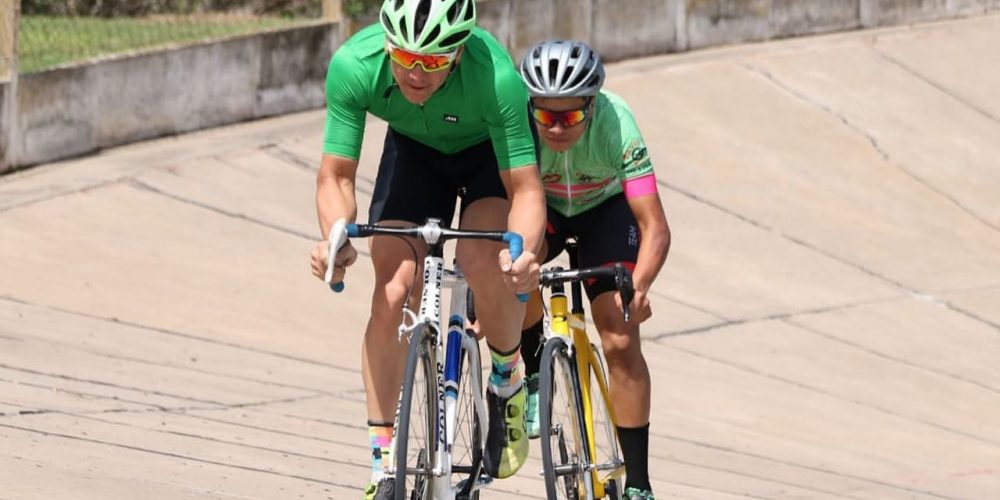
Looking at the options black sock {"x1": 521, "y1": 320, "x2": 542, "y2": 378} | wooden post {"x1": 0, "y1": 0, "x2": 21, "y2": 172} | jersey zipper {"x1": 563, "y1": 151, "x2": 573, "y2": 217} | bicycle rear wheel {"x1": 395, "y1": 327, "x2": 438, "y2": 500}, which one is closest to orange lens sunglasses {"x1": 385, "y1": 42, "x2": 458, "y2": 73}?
bicycle rear wheel {"x1": 395, "y1": 327, "x2": 438, "y2": 500}

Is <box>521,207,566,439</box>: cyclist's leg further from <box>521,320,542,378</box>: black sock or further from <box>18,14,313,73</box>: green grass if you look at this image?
<box>18,14,313,73</box>: green grass

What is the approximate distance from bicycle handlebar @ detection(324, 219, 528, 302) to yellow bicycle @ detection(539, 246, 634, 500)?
44cm

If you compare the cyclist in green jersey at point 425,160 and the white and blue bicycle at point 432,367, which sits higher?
the cyclist in green jersey at point 425,160

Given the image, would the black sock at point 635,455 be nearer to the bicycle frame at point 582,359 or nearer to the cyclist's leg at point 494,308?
the bicycle frame at point 582,359

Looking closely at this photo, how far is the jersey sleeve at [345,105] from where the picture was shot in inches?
217

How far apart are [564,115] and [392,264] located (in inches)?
31.3

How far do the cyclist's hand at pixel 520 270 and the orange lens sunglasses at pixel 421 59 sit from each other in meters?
0.60

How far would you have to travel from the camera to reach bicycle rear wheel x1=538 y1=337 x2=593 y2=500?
18.9ft

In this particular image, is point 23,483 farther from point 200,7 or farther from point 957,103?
point 957,103

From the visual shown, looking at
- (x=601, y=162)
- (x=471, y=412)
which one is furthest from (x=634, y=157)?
(x=471, y=412)

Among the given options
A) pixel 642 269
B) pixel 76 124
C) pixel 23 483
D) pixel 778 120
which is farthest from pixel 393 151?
pixel 778 120

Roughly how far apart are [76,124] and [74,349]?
12.7ft

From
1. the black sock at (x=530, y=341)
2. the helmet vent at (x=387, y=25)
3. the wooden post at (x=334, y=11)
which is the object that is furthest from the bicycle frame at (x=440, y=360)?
the wooden post at (x=334, y=11)

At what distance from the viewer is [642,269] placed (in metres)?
5.99
